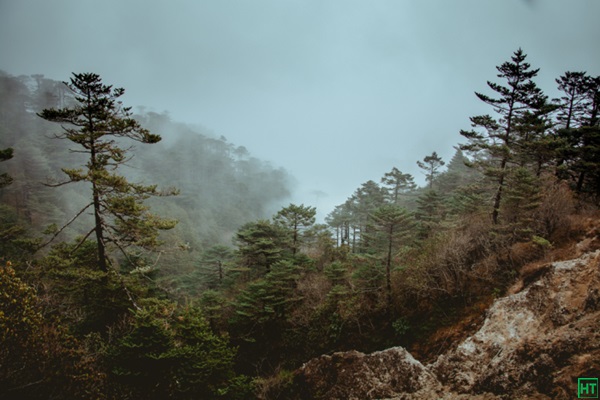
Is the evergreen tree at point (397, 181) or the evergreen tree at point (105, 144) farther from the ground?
the evergreen tree at point (397, 181)

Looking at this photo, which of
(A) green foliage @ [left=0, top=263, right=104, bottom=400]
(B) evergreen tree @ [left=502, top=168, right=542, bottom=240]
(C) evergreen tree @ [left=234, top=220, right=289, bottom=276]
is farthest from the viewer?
(C) evergreen tree @ [left=234, top=220, right=289, bottom=276]

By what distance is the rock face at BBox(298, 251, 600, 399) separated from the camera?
20.7 ft

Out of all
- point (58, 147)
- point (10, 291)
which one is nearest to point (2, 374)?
point (10, 291)

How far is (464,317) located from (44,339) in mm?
14786

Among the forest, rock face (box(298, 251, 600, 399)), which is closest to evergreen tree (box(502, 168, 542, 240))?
the forest

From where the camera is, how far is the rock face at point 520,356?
20.7 ft

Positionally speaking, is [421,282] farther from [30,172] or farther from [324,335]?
[30,172]

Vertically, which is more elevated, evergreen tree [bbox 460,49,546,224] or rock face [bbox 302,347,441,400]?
evergreen tree [bbox 460,49,546,224]

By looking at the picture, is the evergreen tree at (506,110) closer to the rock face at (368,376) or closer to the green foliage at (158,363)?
the rock face at (368,376)

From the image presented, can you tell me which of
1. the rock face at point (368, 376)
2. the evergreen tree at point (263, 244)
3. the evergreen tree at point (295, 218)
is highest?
the evergreen tree at point (295, 218)

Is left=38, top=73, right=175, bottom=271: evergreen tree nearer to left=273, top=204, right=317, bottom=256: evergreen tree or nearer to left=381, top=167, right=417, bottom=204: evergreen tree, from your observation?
left=273, top=204, right=317, bottom=256: evergreen tree

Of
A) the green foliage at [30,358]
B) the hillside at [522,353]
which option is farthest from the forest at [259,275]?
the hillside at [522,353]

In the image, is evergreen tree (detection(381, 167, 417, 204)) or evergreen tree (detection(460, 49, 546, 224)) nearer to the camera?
evergreen tree (detection(460, 49, 546, 224))

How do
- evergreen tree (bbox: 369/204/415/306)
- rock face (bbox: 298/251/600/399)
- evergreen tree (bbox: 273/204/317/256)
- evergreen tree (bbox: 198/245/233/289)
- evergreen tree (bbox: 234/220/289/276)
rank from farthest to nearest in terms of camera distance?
evergreen tree (bbox: 198/245/233/289), evergreen tree (bbox: 273/204/317/256), evergreen tree (bbox: 234/220/289/276), evergreen tree (bbox: 369/204/415/306), rock face (bbox: 298/251/600/399)
